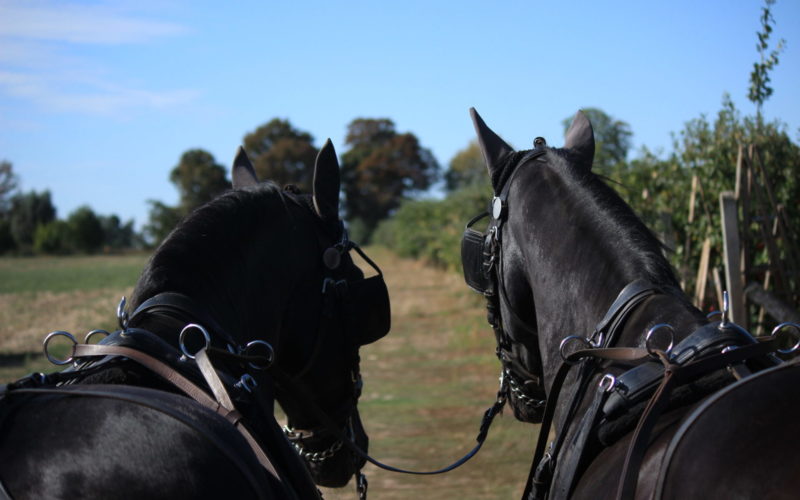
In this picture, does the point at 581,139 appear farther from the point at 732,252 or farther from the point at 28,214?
the point at 28,214

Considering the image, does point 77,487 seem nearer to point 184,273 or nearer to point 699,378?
point 184,273

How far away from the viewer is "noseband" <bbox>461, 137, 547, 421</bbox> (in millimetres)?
2885

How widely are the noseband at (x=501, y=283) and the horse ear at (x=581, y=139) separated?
125 mm

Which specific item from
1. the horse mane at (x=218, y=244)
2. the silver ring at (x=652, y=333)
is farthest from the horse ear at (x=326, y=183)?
the silver ring at (x=652, y=333)

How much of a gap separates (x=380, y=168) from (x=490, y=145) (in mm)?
61330

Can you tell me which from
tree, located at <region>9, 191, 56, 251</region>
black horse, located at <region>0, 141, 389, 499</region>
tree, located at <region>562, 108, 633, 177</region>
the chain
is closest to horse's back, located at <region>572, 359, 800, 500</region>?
black horse, located at <region>0, 141, 389, 499</region>

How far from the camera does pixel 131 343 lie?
1.97 metres

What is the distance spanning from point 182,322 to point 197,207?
59 centimetres

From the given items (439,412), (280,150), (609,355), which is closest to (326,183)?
(609,355)

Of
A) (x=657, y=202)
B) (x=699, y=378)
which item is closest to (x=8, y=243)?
(x=657, y=202)

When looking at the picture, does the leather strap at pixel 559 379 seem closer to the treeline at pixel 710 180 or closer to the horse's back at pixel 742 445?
the horse's back at pixel 742 445

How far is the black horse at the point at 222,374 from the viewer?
1.64 m

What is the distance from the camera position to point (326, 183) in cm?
309

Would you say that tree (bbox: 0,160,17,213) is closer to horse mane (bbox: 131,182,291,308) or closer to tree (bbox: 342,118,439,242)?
tree (bbox: 342,118,439,242)
